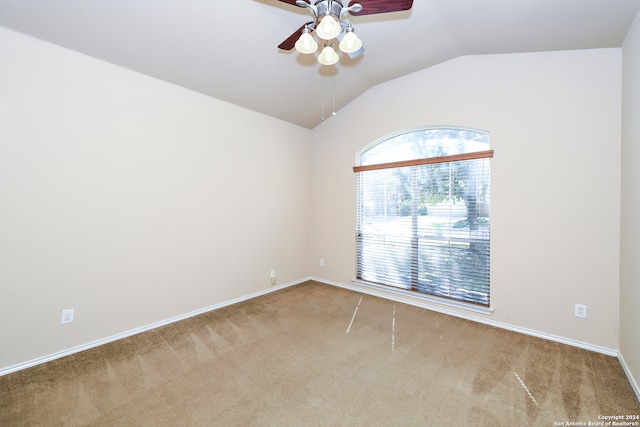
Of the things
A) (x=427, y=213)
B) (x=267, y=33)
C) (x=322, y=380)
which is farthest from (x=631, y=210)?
(x=267, y=33)

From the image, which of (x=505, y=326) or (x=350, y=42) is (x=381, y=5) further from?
(x=505, y=326)

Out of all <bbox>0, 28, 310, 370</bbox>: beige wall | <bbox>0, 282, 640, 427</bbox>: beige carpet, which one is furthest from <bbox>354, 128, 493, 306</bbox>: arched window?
<bbox>0, 28, 310, 370</bbox>: beige wall

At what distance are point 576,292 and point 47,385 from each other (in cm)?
429

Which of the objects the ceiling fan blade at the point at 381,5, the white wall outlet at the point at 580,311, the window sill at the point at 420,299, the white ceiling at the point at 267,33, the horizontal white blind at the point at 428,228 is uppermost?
the white ceiling at the point at 267,33

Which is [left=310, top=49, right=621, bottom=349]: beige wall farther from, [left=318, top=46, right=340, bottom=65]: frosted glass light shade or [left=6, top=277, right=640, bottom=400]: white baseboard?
[left=318, top=46, right=340, bottom=65]: frosted glass light shade

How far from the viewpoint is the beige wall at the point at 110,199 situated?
2.04 metres

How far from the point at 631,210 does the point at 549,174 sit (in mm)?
650

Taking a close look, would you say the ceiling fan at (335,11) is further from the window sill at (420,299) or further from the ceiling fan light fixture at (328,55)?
the window sill at (420,299)

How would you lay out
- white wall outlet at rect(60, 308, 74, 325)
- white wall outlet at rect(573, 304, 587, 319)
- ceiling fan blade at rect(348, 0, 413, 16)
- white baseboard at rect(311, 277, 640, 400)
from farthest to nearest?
white wall outlet at rect(573, 304, 587, 319), white wall outlet at rect(60, 308, 74, 325), white baseboard at rect(311, 277, 640, 400), ceiling fan blade at rect(348, 0, 413, 16)

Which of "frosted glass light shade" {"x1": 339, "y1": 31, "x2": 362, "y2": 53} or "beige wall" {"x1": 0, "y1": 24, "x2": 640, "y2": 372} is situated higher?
"frosted glass light shade" {"x1": 339, "y1": 31, "x2": 362, "y2": 53}

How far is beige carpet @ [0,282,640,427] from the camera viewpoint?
1.60 metres

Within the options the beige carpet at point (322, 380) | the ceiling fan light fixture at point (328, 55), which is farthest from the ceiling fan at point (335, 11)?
the beige carpet at point (322, 380)

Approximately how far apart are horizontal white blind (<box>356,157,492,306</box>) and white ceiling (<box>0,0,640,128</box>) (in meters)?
1.19

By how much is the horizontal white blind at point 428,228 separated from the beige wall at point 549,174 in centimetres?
17
